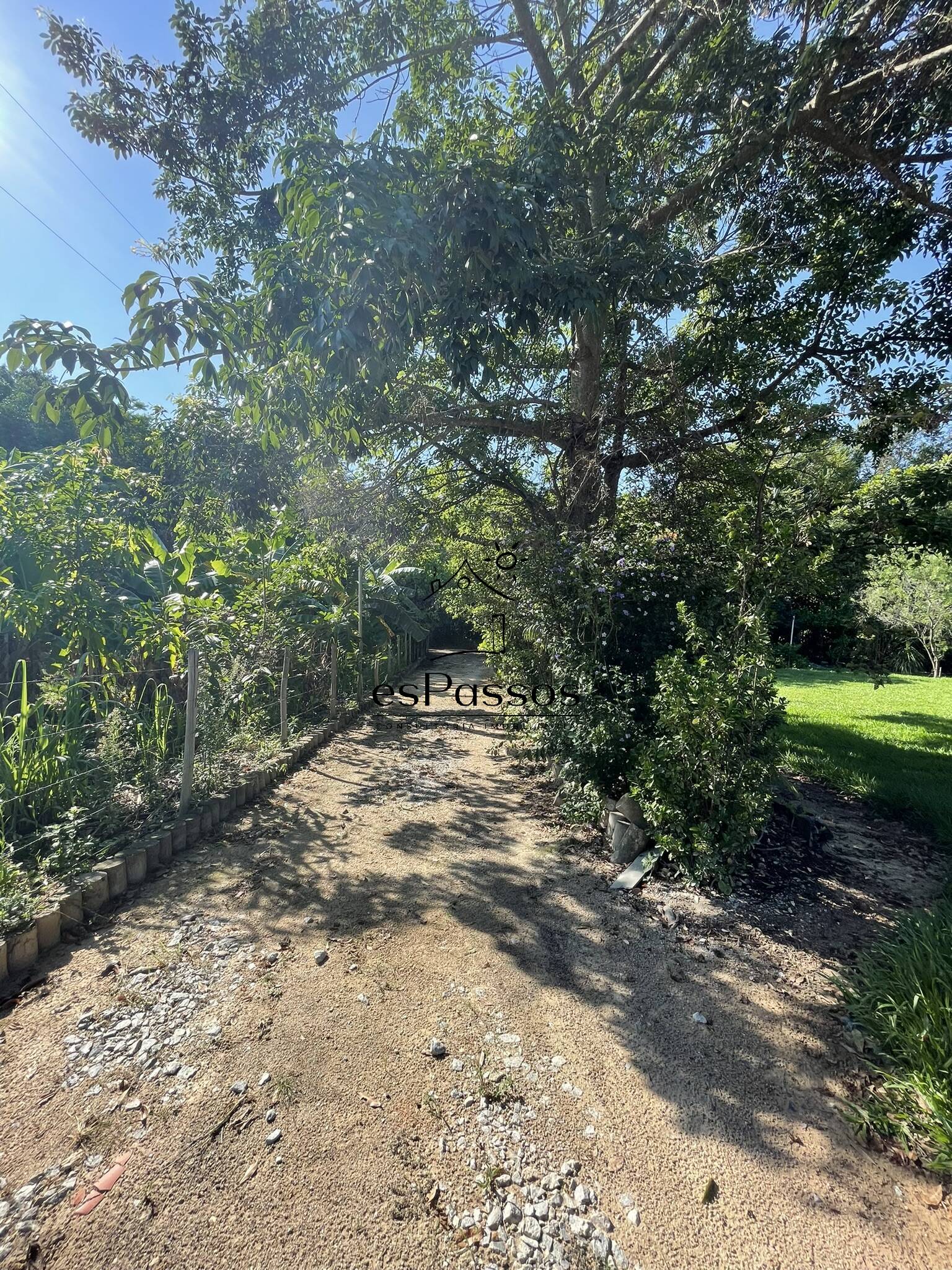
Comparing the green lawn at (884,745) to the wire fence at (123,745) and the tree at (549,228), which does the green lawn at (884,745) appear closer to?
the tree at (549,228)

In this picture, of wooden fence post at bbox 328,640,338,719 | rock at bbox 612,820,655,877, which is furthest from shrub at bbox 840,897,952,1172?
wooden fence post at bbox 328,640,338,719

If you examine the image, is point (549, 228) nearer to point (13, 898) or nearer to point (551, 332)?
point (551, 332)

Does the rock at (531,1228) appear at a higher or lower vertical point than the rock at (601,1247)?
higher

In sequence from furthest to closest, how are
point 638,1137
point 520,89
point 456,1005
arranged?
point 520,89 < point 456,1005 < point 638,1137

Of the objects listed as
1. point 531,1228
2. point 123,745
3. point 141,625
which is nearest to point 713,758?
point 531,1228

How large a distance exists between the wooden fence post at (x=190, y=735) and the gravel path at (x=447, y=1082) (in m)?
0.52

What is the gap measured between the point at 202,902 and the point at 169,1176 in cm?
161

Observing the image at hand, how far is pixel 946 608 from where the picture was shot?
1170 cm

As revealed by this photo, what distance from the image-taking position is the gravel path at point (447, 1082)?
4.98 ft

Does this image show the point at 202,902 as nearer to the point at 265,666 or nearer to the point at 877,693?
the point at 265,666

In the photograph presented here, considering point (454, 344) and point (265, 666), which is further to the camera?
point (265, 666)

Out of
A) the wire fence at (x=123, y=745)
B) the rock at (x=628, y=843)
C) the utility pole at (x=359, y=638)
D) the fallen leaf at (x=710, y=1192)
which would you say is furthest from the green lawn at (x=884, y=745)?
the utility pole at (x=359, y=638)

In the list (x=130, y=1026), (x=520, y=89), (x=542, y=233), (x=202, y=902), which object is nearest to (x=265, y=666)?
(x=202, y=902)

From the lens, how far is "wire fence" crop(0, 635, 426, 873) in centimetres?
315
